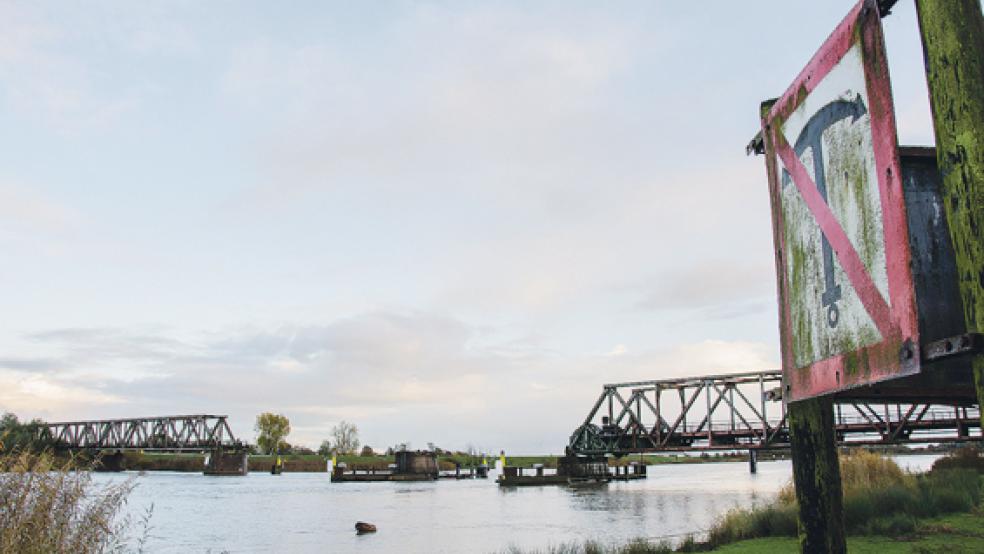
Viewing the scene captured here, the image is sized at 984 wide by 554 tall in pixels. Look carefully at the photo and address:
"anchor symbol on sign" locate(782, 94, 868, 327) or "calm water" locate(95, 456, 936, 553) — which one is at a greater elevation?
"anchor symbol on sign" locate(782, 94, 868, 327)

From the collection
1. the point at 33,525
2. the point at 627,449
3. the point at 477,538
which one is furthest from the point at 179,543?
the point at 627,449

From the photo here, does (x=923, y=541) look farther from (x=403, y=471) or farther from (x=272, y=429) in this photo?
(x=272, y=429)

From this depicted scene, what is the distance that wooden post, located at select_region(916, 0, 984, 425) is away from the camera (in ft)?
10.8

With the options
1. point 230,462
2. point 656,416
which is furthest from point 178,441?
point 656,416

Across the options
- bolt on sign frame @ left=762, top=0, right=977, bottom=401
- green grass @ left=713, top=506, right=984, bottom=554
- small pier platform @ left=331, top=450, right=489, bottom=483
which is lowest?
small pier platform @ left=331, top=450, right=489, bottom=483

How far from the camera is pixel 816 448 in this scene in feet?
19.0

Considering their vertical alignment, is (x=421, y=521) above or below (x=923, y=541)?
below

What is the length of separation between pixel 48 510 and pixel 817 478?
9.40m

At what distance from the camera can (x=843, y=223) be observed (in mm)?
4582

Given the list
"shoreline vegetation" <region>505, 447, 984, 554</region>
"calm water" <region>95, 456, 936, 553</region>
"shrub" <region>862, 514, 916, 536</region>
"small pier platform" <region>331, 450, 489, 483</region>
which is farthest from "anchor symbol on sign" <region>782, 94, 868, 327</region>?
"small pier platform" <region>331, 450, 489, 483</region>

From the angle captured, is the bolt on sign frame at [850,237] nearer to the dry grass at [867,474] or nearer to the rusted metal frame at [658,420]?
the dry grass at [867,474]

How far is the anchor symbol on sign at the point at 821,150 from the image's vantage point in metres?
4.59

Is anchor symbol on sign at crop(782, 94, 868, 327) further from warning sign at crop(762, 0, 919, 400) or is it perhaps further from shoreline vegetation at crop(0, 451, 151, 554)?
shoreline vegetation at crop(0, 451, 151, 554)

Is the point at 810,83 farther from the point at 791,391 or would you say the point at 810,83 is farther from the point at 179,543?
the point at 179,543
